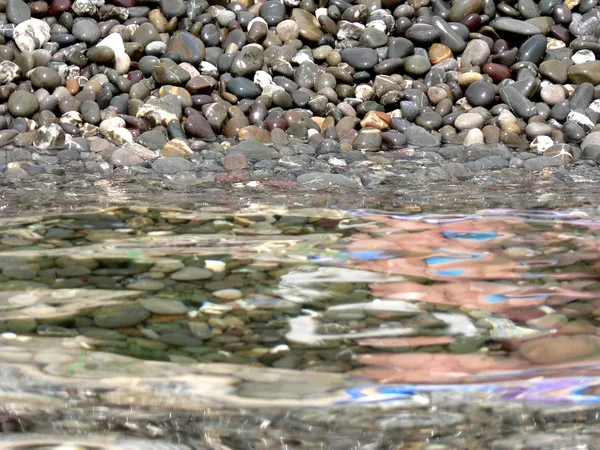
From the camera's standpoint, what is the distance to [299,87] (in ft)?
21.2

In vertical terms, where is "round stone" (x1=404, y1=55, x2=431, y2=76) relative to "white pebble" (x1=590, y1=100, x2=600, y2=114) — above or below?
above

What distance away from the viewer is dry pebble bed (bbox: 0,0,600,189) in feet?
17.5

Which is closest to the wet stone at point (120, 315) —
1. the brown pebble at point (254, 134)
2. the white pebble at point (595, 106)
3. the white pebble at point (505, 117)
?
the brown pebble at point (254, 134)

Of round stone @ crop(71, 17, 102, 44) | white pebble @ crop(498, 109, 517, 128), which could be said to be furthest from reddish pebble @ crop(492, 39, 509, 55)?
round stone @ crop(71, 17, 102, 44)

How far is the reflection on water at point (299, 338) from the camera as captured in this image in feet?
4.66

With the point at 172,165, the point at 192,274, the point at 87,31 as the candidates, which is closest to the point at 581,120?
the point at 172,165

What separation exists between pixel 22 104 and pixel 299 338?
15.8ft

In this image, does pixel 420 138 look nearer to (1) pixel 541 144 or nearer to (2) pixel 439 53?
(1) pixel 541 144

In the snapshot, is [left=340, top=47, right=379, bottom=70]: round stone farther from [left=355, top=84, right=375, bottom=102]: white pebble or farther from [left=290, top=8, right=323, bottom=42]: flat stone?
[left=290, top=8, right=323, bottom=42]: flat stone

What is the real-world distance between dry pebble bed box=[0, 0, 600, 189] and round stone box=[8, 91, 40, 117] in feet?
0.03

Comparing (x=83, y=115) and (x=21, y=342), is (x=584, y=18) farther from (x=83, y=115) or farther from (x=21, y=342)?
(x=21, y=342)

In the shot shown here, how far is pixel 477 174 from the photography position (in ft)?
16.3

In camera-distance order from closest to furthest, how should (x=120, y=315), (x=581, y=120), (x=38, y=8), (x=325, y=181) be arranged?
(x=120, y=315)
(x=325, y=181)
(x=581, y=120)
(x=38, y=8)

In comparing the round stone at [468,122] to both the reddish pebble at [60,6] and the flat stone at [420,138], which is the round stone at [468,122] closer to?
the flat stone at [420,138]
